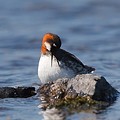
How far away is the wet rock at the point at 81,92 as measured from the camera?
10500 millimetres

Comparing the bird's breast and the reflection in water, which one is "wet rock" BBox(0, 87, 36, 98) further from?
the reflection in water

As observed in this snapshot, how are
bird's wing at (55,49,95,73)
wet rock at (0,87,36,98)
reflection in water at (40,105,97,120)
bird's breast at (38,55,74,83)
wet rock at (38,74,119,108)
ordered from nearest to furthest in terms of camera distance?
reflection in water at (40,105,97,120) → wet rock at (38,74,119,108) → wet rock at (0,87,36,98) → bird's breast at (38,55,74,83) → bird's wing at (55,49,95,73)

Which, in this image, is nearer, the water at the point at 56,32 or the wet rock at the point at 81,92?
the wet rock at the point at 81,92

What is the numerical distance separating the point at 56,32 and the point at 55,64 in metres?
6.99

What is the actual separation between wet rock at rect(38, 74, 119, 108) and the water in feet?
0.77

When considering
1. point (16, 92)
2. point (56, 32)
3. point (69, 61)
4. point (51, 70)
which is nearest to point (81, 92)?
point (16, 92)

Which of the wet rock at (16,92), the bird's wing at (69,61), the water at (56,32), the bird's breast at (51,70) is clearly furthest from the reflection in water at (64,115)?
the bird's wing at (69,61)

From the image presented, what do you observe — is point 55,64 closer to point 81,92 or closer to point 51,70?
point 51,70

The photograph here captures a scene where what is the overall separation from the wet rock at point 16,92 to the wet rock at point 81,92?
1.65 feet

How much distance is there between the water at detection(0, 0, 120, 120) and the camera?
10656 millimetres

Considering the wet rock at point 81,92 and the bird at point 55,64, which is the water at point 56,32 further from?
the bird at point 55,64

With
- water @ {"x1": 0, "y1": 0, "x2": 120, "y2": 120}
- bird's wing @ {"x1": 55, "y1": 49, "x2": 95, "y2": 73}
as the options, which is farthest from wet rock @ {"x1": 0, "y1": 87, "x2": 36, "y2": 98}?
bird's wing @ {"x1": 55, "y1": 49, "x2": 95, "y2": 73}

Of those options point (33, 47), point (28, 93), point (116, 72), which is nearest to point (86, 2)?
point (33, 47)

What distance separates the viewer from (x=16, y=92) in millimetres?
11281
